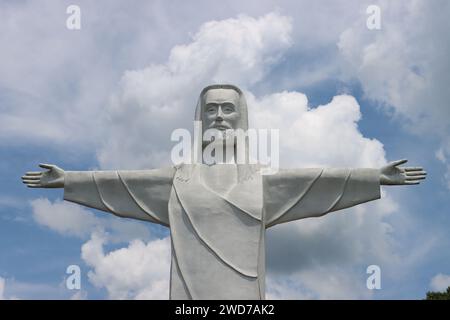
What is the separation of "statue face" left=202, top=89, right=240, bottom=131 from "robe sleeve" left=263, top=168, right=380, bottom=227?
139 cm

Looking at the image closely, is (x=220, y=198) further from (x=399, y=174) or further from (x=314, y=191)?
(x=399, y=174)

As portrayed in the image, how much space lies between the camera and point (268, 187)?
13977mm

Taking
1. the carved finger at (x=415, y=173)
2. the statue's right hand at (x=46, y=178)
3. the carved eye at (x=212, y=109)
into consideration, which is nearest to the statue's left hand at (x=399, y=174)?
the carved finger at (x=415, y=173)

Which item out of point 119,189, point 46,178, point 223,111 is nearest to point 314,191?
point 223,111

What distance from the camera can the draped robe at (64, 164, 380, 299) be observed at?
13.2 metres

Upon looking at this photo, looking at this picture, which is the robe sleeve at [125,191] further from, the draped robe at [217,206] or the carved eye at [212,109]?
the carved eye at [212,109]

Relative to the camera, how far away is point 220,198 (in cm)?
1360

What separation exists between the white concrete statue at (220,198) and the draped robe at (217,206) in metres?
0.02

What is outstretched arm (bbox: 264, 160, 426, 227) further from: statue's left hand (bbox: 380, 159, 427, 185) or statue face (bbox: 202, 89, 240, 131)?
statue face (bbox: 202, 89, 240, 131)

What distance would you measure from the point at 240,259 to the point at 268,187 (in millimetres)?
1589

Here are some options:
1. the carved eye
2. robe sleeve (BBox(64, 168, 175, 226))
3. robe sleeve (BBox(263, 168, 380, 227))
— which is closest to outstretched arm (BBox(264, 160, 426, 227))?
robe sleeve (BBox(263, 168, 380, 227))

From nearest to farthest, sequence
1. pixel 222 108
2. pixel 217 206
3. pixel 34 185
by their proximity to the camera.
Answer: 1. pixel 217 206
2. pixel 34 185
3. pixel 222 108

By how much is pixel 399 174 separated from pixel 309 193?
1.74 m
